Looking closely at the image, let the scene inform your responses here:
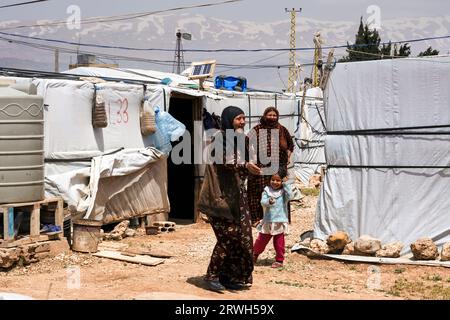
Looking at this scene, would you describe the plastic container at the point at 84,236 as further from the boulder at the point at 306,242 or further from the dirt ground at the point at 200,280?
the boulder at the point at 306,242

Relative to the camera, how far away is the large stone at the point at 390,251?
7238 mm

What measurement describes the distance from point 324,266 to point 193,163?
13.9ft

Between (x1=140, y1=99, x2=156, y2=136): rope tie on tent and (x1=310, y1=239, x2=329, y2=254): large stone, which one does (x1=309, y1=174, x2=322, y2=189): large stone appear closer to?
(x1=140, y1=99, x2=156, y2=136): rope tie on tent

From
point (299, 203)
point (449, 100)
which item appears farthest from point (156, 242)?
point (299, 203)

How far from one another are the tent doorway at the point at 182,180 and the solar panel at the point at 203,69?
47cm

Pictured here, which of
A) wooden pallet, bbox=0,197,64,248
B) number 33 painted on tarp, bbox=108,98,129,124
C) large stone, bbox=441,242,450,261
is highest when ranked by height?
number 33 painted on tarp, bbox=108,98,129,124

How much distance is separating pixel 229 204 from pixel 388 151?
8.82ft

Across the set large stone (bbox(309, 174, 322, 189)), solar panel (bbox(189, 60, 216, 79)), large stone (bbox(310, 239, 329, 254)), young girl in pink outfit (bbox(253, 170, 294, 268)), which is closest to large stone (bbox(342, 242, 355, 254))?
large stone (bbox(310, 239, 329, 254))

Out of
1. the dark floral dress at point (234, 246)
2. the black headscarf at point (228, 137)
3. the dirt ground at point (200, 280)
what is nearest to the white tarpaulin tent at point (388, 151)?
the dirt ground at point (200, 280)

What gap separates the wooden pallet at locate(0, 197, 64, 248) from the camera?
6.71 meters

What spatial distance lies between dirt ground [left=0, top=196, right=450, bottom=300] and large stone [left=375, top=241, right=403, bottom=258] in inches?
7.6

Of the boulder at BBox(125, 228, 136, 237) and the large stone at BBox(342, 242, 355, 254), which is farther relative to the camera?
the boulder at BBox(125, 228, 136, 237)

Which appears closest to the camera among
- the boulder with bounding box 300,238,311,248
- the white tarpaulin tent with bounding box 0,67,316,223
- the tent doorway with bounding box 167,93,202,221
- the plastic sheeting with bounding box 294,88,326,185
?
the boulder with bounding box 300,238,311,248

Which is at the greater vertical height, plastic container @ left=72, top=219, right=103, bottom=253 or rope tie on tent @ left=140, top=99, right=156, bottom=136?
rope tie on tent @ left=140, top=99, right=156, bottom=136
